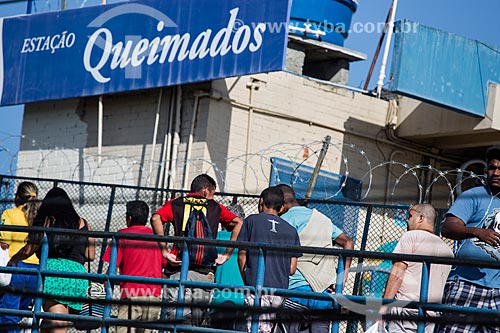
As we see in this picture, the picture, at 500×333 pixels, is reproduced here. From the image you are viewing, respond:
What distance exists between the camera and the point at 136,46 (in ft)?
55.0

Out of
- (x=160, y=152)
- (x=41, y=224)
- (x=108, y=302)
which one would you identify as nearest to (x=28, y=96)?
(x=160, y=152)

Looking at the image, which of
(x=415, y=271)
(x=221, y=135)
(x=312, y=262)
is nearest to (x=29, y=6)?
(x=221, y=135)

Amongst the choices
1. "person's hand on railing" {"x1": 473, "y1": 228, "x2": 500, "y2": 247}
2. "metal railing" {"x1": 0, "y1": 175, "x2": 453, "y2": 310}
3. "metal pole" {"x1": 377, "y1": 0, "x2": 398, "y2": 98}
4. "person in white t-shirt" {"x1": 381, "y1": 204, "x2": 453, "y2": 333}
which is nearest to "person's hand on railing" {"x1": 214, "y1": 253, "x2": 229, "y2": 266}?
"person in white t-shirt" {"x1": 381, "y1": 204, "x2": 453, "y2": 333}

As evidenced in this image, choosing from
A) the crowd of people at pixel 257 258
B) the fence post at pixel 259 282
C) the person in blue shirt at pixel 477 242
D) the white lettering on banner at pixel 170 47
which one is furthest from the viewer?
the white lettering on banner at pixel 170 47

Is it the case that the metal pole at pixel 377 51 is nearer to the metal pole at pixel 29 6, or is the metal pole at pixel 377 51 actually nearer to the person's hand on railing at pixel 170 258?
the metal pole at pixel 29 6

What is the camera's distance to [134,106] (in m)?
17.3

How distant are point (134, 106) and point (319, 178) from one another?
9.83 ft

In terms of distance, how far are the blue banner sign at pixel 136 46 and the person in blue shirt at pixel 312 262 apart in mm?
5284

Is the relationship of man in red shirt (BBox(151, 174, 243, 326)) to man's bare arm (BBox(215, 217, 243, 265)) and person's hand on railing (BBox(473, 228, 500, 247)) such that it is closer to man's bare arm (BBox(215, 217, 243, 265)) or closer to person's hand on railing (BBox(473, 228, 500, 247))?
man's bare arm (BBox(215, 217, 243, 265))

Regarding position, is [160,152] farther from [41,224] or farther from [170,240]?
[170,240]

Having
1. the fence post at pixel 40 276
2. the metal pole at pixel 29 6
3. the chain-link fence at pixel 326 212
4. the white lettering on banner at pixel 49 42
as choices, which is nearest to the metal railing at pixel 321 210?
the chain-link fence at pixel 326 212

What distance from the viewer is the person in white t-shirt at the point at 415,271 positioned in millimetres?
8633

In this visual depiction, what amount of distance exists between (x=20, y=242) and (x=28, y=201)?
0.76 m

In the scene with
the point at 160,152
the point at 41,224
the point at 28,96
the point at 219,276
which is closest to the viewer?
the point at 219,276
